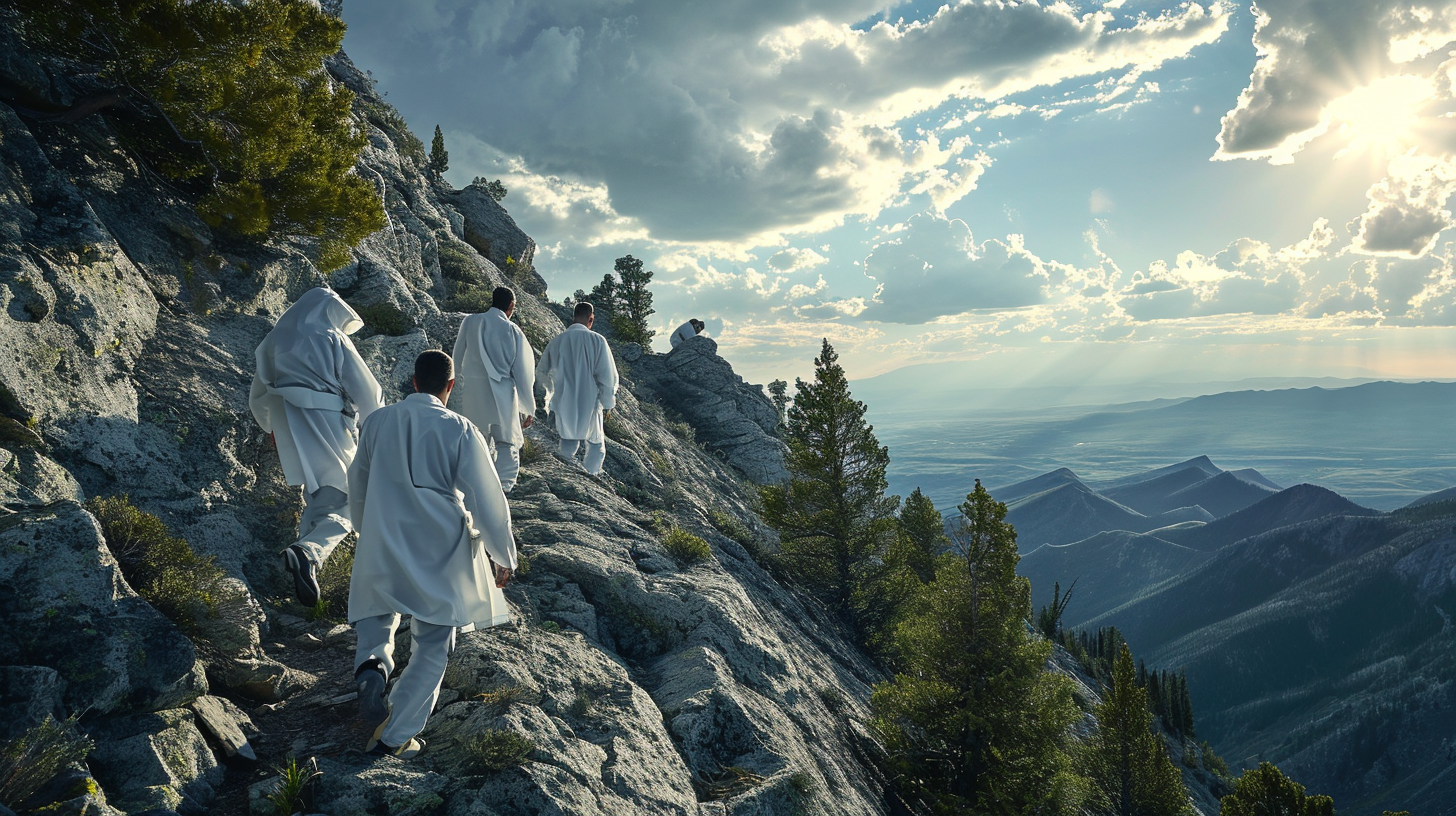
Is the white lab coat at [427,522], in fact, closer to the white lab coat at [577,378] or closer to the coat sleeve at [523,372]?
the coat sleeve at [523,372]

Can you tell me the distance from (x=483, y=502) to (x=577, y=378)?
7362mm

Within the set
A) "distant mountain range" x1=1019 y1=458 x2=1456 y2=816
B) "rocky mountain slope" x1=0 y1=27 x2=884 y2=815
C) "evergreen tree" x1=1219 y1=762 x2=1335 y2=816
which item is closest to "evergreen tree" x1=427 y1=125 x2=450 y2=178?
"rocky mountain slope" x1=0 y1=27 x2=884 y2=815

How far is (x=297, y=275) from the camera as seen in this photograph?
413 inches

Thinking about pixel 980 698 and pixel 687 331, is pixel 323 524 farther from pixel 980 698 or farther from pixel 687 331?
pixel 687 331

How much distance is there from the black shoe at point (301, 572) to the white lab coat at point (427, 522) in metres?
0.74

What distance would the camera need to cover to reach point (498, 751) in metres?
4.34

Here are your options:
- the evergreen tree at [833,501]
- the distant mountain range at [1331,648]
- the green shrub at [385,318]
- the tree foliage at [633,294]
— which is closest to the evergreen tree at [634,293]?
the tree foliage at [633,294]

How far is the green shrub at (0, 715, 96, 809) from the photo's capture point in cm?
308

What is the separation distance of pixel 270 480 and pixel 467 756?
505cm

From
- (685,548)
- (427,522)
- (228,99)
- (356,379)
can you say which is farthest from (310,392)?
(685,548)

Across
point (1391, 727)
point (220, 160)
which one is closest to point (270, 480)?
point (220, 160)

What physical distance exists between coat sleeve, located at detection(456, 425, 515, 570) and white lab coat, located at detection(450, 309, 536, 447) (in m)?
4.57

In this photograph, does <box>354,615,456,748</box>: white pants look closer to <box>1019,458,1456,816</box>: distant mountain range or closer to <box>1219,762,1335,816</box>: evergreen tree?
<box>1219,762,1335,816</box>: evergreen tree

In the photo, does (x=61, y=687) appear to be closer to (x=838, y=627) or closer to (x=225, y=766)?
(x=225, y=766)
